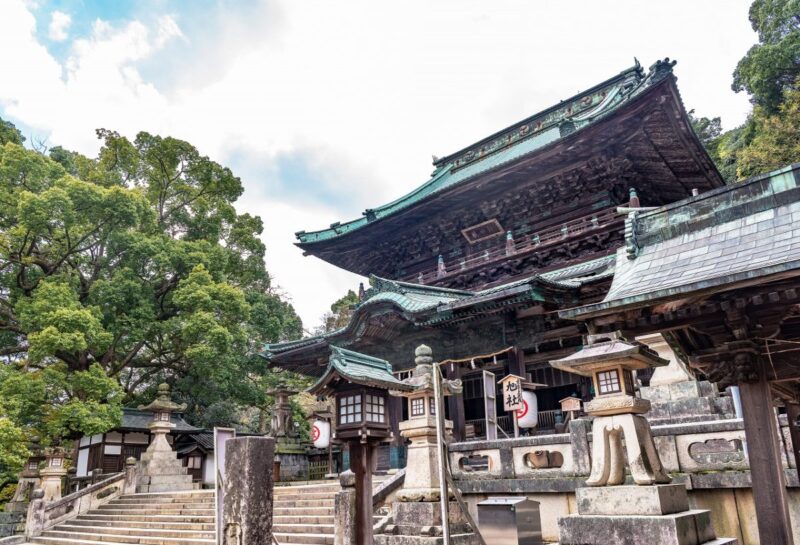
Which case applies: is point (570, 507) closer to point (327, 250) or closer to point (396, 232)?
point (396, 232)

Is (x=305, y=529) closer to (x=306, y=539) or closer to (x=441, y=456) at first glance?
(x=306, y=539)

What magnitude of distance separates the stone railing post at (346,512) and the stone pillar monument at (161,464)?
13.1m

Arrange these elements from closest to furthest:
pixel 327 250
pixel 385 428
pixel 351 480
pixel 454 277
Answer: pixel 351 480 < pixel 385 428 < pixel 454 277 < pixel 327 250

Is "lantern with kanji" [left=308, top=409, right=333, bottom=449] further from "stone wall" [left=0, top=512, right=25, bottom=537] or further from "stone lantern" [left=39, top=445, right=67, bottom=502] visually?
"stone wall" [left=0, top=512, right=25, bottom=537]

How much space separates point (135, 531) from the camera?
12805 millimetres

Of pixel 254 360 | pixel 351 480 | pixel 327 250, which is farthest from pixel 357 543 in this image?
pixel 254 360

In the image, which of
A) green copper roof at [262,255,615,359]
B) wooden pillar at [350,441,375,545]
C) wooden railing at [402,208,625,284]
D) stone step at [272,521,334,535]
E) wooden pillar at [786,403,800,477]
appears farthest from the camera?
wooden railing at [402,208,625,284]

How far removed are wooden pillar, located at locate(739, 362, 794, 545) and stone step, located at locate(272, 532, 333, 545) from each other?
21.5 ft

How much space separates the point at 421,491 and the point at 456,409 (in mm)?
5797

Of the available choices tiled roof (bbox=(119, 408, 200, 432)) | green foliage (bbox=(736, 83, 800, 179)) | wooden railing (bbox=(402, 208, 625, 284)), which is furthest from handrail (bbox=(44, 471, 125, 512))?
green foliage (bbox=(736, 83, 800, 179))

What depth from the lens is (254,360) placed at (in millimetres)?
23703

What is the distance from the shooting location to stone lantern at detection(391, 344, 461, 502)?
286 inches

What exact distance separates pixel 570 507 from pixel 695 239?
3.99 meters

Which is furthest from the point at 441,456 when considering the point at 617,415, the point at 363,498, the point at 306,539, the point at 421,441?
the point at 306,539
